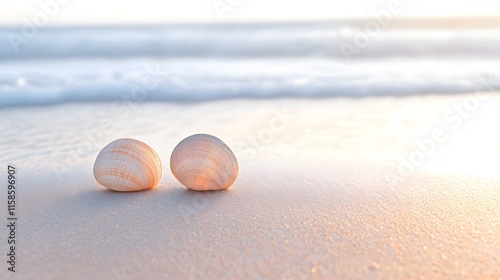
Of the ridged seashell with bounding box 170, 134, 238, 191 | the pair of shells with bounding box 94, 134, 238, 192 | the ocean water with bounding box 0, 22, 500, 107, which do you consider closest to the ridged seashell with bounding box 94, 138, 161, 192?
the pair of shells with bounding box 94, 134, 238, 192

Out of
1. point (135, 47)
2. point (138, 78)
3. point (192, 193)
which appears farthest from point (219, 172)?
point (135, 47)

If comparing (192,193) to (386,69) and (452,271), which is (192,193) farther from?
(386,69)

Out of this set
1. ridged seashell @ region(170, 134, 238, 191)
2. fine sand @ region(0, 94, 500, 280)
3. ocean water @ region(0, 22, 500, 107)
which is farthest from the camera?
ocean water @ region(0, 22, 500, 107)

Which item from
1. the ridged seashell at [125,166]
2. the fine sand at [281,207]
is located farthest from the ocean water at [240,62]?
the ridged seashell at [125,166]

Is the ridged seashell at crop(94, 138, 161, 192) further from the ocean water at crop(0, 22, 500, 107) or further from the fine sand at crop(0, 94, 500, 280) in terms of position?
the ocean water at crop(0, 22, 500, 107)

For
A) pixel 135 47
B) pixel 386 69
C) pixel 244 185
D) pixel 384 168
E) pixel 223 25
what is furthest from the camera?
pixel 223 25

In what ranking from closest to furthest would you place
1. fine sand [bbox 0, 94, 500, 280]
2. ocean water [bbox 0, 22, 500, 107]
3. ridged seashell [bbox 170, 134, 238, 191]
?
fine sand [bbox 0, 94, 500, 280] < ridged seashell [bbox 170, 134, 238, 191] < ocean water [bbox 0, 22, 500, 107]

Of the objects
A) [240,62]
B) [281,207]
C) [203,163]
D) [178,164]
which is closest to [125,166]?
[178,164]
